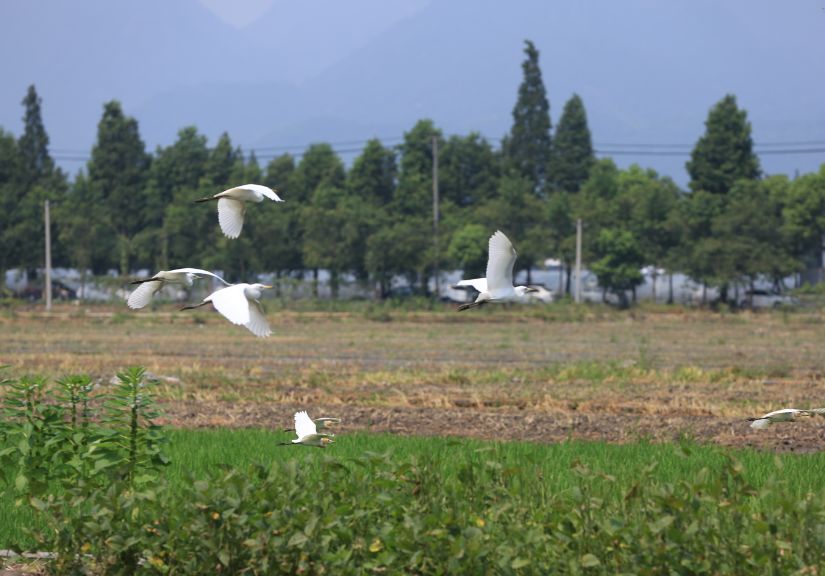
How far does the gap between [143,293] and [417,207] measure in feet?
156

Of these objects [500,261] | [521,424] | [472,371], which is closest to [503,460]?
[500,261]

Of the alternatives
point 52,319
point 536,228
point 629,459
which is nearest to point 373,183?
point 536,228

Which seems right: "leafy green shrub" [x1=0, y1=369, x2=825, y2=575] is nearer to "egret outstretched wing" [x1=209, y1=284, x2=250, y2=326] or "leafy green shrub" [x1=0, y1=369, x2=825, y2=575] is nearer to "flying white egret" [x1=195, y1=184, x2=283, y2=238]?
"egret outstretched wing" [x1=209, y1=284, x2=250, y2=326]

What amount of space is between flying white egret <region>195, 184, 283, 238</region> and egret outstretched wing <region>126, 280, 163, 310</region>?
52 centimetres

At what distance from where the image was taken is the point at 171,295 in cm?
5038

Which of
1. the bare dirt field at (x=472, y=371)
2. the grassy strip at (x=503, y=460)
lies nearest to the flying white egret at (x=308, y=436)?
the grassy strip at (x=503, y=460)

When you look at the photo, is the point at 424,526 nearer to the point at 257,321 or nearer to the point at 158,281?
the point at 257,321

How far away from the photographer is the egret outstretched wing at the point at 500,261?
8.01 meters

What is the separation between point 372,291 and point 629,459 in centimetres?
3913

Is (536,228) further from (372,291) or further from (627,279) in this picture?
(372,291)

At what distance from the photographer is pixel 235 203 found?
7238 millimetres

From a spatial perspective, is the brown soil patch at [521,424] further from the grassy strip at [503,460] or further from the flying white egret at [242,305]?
the flying white egret at [242,305]

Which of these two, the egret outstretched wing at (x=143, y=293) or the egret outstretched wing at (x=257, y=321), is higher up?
the egret outstretched wing at (x=143, y=293)

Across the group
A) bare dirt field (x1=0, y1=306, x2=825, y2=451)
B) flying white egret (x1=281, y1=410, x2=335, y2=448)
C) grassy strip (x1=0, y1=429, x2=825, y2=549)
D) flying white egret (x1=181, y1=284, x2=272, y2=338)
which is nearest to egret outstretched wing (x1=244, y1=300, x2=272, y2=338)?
flying white egret (x1=181, y1=284, x2=272, y2=338)
